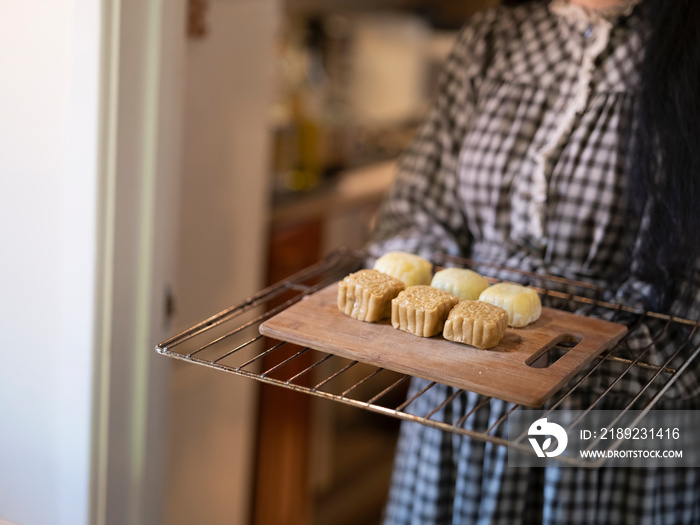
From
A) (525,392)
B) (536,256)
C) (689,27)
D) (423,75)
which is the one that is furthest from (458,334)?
(423,75)

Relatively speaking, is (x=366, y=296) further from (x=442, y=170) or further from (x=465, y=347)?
(x=442, y=170)

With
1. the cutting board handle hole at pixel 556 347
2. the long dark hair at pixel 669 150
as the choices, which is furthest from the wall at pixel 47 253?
the long dark hair at pixel 669 150

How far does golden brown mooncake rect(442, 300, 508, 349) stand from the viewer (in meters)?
0.94

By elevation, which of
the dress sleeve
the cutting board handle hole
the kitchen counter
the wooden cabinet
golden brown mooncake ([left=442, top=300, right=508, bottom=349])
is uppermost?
the dress sleeve

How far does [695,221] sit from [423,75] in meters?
2.20

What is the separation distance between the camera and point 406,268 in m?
1.13

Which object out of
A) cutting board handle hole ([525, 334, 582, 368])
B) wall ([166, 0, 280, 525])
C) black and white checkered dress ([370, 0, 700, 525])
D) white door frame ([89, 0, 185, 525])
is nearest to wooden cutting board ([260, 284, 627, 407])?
cutting board handle hole ([525, 334, 582, 368])

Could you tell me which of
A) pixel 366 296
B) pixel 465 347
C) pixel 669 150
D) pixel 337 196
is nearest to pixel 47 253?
pixel 366 296

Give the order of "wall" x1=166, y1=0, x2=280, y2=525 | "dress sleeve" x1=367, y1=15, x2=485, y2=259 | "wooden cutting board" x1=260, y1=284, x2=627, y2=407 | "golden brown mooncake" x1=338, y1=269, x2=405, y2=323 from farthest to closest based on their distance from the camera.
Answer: "wall" x1=166, y1=0, x2=280, y2=525
"dress sleeve" x1=367, y1=15, x2=485, y2=259
"golden brown mooncake" x1=338, y1=269, x2=405, y2=323
"wooden cutting board" x1=260, y1=284, x2=627, y2=407

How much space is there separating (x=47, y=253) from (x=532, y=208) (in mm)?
709

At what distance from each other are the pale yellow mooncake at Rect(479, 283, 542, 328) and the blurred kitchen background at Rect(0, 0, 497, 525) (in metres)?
0.51

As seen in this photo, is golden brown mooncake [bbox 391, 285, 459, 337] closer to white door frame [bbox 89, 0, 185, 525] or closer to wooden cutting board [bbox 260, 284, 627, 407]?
wooden cutting board [bbox 260, 284, 627, 407]

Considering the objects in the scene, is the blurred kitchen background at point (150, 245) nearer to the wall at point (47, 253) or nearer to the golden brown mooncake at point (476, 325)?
the wall at point (47, 253)

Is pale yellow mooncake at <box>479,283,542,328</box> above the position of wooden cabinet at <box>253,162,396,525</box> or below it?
above
